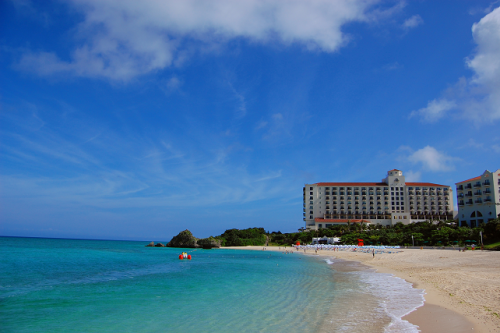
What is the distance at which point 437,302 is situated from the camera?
41.3 ft

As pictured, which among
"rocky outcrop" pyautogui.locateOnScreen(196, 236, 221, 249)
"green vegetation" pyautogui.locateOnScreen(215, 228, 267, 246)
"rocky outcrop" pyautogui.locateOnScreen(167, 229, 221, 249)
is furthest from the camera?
"green vegetation" pyautogui.locateOnScreen(215, 228, 267, 246)

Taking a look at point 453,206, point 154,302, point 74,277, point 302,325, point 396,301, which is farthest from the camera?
point 453,206

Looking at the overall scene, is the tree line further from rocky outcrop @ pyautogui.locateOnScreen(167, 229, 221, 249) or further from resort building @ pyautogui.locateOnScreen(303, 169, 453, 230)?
resort building @ pyautogui.locateOnScreen(303, 169, 453, 230)

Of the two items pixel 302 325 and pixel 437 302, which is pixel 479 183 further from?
pixel 302 325

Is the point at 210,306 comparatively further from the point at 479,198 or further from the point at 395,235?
the point at 479,198

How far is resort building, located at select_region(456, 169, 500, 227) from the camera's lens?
68.6m

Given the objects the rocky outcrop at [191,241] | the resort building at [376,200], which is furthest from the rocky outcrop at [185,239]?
the resort building at [376,200]

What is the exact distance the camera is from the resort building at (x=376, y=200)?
111 meters

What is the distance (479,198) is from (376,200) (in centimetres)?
4249

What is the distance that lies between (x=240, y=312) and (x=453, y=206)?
411ft

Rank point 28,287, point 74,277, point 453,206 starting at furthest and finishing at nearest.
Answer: point 453,206 → point 74,277 → point 28,287

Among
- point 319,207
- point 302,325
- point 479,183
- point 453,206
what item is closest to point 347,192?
point 319,207

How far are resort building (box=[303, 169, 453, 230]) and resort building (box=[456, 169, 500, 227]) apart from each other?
3346cm

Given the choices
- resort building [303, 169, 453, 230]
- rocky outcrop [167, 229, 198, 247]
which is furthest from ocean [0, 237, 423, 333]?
resort building [303, 169, 453, 230]
